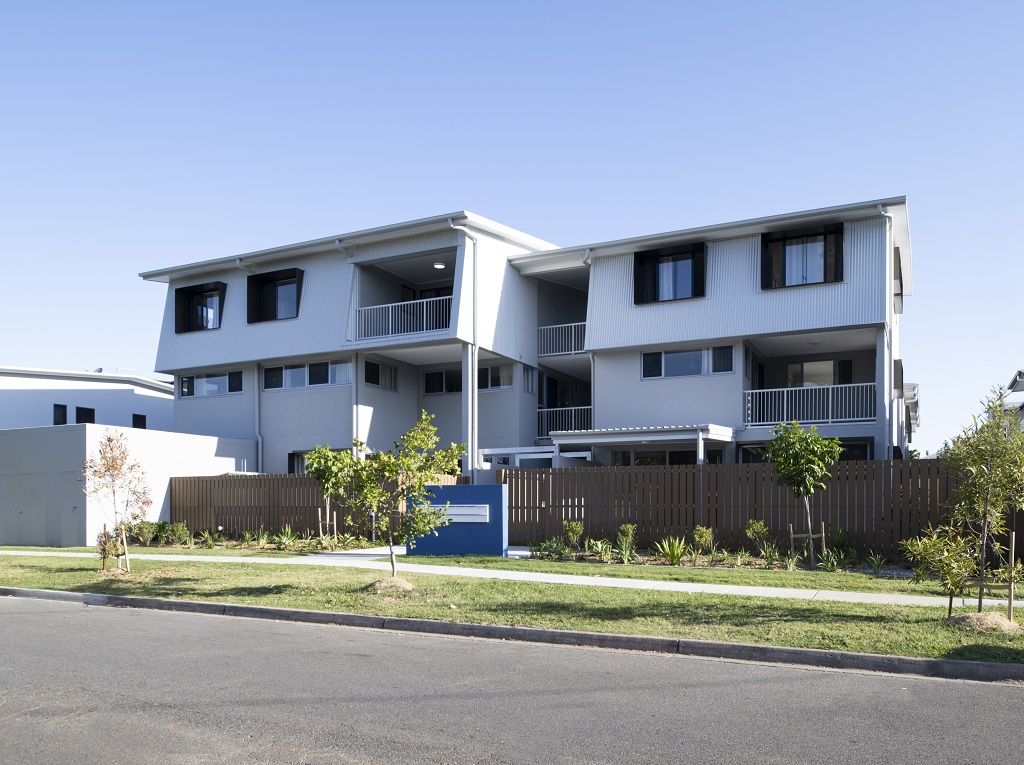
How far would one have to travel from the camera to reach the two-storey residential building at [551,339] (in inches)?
1015

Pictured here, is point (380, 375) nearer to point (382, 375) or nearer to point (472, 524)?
point (382, 375)

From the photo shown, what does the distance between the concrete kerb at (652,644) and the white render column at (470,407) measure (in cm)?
1487

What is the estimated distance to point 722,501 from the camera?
19.5 metres

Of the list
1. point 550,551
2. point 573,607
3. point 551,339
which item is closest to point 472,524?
point 550,551

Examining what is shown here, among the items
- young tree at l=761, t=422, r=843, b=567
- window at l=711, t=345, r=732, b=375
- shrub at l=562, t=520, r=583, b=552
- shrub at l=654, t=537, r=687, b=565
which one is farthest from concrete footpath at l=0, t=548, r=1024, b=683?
window at l=711, t=345, r=732, b=375

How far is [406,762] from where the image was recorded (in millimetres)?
5840

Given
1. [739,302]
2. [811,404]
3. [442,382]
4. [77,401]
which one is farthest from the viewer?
[77,401]

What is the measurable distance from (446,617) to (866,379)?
20.3 metres

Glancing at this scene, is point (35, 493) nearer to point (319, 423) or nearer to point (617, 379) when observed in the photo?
point (319, 423)

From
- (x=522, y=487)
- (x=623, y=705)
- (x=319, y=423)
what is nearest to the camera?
(x=623, y=705)

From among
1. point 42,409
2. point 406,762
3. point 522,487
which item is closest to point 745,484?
point 522,487

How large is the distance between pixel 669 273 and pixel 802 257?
12.9 ft

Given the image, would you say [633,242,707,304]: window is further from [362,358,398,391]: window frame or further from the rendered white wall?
the rendered white wall

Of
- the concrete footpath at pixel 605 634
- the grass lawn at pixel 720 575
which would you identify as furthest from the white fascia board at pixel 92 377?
the grass lawn at pixel 720 575
